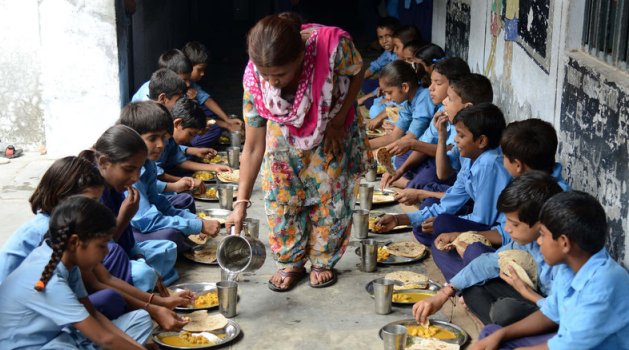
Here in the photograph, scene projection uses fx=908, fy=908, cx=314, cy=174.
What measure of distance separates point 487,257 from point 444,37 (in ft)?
19.6

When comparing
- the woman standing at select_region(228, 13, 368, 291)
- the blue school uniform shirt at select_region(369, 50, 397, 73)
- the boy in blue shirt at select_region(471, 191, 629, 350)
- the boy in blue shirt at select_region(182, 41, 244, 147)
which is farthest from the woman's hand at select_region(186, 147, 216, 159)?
the boy in blue shirt at select_region(471, 191, 629, 350)

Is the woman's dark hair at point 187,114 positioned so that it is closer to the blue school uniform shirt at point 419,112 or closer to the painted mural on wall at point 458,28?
the blue school uniform shirt at point 419,112

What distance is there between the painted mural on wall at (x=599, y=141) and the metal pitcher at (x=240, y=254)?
162cm

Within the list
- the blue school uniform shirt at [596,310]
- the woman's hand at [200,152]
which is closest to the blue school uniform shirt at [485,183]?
the blue school uniform shirt at [596,310]

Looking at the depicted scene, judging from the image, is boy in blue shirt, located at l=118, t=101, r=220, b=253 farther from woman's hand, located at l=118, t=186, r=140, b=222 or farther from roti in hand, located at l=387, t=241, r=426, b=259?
roti in hand, located at l=387, t=241, r=426, b=259

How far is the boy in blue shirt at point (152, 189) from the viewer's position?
473 cm

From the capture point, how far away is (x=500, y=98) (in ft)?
22.2

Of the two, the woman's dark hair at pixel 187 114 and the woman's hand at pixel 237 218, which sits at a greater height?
A: the woman's dark hair at pixel 187 114

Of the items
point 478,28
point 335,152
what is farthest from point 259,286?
point 478,28

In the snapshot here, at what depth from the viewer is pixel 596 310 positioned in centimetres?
302

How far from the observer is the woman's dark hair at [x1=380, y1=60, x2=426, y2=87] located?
21.3ft

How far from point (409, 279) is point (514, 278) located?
3.27 feet

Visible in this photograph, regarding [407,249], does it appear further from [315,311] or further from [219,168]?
[219,168]

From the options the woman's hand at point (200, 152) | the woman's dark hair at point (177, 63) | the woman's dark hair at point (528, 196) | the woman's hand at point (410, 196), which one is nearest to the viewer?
the woman's dark hair at point (528, 196)
